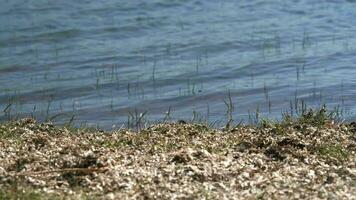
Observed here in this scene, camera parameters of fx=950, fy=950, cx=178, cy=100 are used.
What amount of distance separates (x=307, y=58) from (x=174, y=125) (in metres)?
5.07

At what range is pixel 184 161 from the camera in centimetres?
779

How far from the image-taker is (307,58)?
1415 centimetres

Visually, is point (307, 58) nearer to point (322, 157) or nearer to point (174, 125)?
point (174, 125)

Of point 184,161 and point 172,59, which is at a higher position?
point 172,59

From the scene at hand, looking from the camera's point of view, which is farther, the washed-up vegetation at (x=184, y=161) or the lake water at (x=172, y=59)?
the lake water at (x=172, y=59)

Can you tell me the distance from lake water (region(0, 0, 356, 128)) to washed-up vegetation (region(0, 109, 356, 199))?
177 centimetres

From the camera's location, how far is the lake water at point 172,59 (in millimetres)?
11766

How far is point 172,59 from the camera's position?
14.2m

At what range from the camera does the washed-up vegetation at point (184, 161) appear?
23.2 feet

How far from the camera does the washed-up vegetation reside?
23.2 ft

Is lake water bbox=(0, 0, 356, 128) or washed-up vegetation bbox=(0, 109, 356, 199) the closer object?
washed-up vegetation bbox=(0, 109, 356, 199)

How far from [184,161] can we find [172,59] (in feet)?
21.4

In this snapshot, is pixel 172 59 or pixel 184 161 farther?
pixel 172 59

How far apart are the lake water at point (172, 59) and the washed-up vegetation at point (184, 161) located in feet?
5.81
